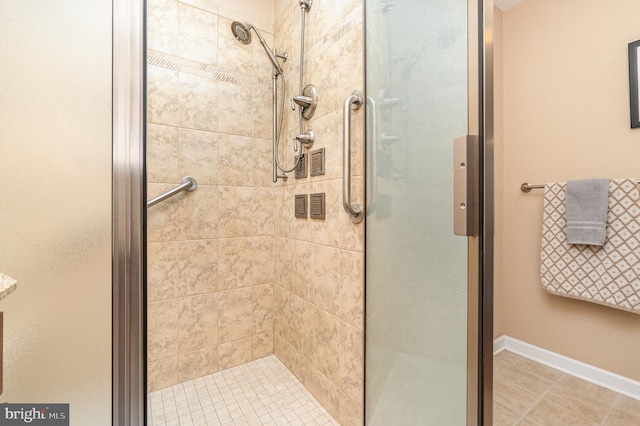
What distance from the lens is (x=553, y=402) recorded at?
4.45ft

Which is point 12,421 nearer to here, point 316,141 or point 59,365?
point 59,365

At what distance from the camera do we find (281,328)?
1.61 m

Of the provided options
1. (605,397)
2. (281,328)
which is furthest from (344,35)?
(605,397)

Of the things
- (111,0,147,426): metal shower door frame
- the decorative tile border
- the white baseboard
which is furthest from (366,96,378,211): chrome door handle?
the white baseboard

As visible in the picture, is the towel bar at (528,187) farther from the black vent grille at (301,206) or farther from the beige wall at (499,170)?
the black vent grille at (301,206)

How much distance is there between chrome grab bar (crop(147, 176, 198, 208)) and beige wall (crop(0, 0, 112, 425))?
90 cm

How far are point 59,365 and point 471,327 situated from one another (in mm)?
801

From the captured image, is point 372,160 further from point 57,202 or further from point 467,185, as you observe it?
point 57,202

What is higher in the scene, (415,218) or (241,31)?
(241,31)

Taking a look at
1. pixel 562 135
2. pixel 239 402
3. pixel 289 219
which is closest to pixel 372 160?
pixel 289 219

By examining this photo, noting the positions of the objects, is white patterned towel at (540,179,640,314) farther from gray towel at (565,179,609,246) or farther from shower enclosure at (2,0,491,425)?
shower enclosure at (2,0,491,425)

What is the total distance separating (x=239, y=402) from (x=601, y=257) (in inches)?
81.1

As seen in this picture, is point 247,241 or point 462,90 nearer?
point 462,90

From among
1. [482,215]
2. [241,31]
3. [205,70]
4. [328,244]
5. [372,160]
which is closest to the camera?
[482,215]
